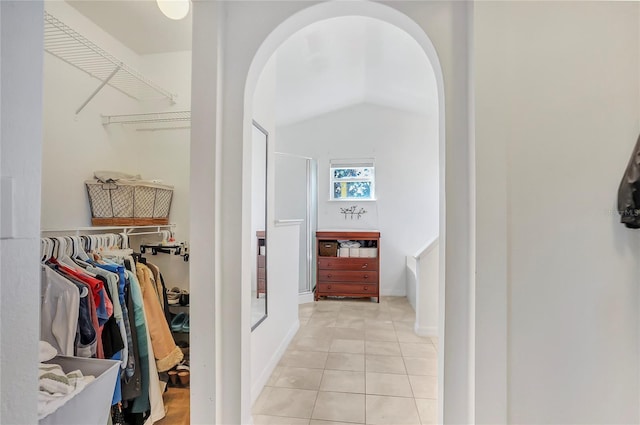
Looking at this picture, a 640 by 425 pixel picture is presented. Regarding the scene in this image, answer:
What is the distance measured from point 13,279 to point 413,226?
475cm

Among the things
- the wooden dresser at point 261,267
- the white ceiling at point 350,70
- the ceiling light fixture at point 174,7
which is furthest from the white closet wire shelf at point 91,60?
the wooden dresser at point 261,267

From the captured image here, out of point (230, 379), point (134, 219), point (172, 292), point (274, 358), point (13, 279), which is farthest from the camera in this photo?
point (274, 358)

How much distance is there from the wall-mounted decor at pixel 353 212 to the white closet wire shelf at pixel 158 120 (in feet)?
10.2

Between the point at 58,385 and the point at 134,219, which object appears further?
the point at 134,219

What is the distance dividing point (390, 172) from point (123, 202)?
3865 mm

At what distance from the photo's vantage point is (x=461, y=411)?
129cm

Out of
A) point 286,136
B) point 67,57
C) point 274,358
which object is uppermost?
point 286,136

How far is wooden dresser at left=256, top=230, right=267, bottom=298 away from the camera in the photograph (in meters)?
2.18

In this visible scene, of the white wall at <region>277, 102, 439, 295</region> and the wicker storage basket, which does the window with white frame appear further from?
the wicker storage basket

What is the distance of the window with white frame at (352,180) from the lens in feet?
16.1

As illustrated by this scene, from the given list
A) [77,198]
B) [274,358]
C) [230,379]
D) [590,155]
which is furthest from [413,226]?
[77,198]

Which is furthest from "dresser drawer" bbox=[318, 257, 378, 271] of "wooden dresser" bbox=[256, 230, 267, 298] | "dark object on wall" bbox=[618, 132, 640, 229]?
"dark object on wall" bbox=[618, 132, 640, 229]

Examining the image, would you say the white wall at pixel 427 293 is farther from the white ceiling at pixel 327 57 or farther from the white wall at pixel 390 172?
the white ceiling at pixel 327 57

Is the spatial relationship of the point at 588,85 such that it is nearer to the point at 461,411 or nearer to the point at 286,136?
the point at 461,411
